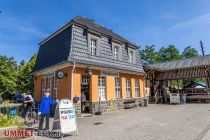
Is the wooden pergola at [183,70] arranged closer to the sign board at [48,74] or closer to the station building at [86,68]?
the station building at [86,68]

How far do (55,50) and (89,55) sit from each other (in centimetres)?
306

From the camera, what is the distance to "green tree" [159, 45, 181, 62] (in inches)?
1972

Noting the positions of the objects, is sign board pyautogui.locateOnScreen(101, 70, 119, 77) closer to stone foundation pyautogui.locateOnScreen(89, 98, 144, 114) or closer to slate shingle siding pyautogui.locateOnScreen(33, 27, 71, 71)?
stone foundation pyautogui.locateOnScreen(89, 98, 144, 114)

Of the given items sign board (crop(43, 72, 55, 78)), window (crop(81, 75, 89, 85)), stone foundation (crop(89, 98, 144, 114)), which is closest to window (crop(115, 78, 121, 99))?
stone foundation (crop(89, 98, 144, 114))

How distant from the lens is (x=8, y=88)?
35.4 metres

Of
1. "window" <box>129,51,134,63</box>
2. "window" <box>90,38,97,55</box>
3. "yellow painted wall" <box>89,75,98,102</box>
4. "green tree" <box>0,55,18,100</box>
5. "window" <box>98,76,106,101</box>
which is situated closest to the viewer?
"yellow painted wall" <box>89,75,98,102</box>

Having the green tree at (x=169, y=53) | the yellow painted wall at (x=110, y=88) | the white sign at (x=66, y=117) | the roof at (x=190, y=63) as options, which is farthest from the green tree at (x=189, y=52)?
the white sign at (x=66, y=117)

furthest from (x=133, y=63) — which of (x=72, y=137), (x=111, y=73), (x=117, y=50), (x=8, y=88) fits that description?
(x=8, y=88)

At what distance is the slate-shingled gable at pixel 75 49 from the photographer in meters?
12.5

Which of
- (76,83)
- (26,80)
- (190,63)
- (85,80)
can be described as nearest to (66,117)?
(76,83)

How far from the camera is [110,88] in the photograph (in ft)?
48.4

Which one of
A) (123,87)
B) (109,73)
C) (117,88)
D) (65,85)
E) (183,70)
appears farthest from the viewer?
(183,70)

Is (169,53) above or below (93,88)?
above

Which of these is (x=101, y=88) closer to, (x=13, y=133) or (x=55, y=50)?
(x=55, y=50)
